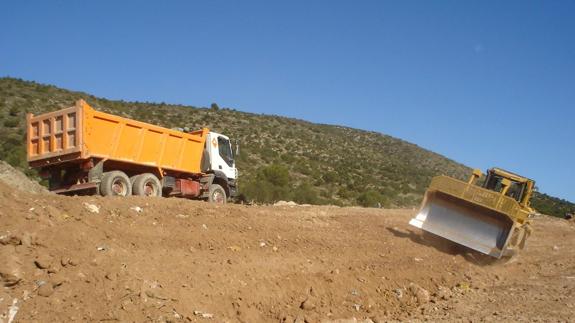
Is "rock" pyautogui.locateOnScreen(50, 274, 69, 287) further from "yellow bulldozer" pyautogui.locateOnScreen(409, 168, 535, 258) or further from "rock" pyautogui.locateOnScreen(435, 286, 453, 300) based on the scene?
"yellow bulldozer" pyautogui.locateOnScreen(409, 168, 535, 258)

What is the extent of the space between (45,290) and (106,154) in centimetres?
707

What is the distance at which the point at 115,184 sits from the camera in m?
12.9

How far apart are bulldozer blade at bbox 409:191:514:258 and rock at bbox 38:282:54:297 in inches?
356

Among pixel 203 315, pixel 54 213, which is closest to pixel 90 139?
pixel 54 213

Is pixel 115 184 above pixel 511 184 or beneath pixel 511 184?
beneath

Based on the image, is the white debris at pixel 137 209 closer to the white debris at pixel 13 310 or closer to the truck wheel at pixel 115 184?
the truck wheel at pixel 115 184

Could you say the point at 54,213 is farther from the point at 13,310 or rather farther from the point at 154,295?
the point at 154,295

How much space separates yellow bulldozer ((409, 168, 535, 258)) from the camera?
12070mm

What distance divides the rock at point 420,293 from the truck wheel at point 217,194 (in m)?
8.96

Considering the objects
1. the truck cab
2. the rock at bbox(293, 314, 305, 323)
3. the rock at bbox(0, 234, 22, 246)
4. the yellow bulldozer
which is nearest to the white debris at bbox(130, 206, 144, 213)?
the rock at bbox(0, 234, 22, 246)

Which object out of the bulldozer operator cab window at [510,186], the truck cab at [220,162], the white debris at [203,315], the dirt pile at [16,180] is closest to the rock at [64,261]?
the white debris at [203,315]

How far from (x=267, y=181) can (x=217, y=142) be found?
13.1 meters

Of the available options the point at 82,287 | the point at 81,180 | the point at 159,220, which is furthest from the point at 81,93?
the point at 82,287

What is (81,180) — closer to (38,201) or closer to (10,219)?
(38,201)
